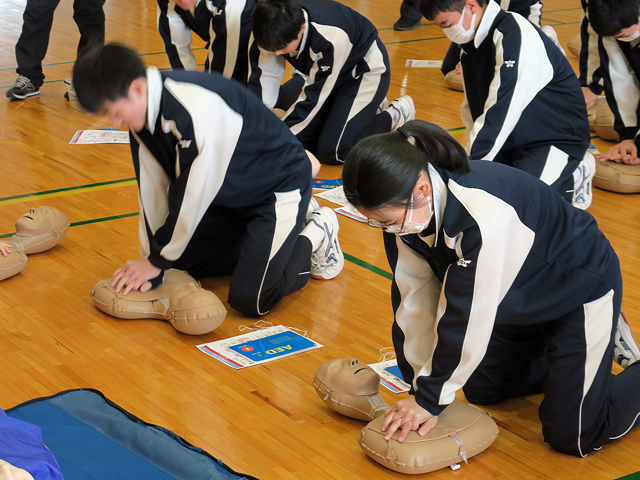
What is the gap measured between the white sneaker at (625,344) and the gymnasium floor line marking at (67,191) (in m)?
2.39

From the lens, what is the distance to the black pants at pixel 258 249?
2.49m

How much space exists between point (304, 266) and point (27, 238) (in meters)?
1.03

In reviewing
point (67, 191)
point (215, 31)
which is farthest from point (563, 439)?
point (215, 31)

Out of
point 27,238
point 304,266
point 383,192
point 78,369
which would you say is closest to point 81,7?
point 27,238

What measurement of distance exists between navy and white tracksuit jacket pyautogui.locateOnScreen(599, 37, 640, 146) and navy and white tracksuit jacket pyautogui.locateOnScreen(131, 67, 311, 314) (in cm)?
196

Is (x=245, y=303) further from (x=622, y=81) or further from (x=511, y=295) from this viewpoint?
(x=622, y=81)

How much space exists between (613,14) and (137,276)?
7.46 ft

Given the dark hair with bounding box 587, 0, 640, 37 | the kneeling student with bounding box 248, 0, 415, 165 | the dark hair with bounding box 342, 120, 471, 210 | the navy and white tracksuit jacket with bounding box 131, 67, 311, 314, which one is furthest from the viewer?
the kneeling student with bounding box 248, 0, 415, 165

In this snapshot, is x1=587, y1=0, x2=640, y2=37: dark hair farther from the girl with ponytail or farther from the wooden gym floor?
the girl with ponytail

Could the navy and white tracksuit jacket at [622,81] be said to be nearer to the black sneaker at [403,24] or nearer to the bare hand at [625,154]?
the bare hand at [625,154]

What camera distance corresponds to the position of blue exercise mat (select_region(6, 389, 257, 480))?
1.67 metres

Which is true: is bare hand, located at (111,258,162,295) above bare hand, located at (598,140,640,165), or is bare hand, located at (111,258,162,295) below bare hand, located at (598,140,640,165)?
below

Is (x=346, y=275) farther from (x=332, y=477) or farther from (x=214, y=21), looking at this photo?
(x=214, y=21)

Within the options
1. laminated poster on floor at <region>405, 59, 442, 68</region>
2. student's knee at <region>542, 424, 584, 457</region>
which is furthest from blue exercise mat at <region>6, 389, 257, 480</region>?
laminated poster on floor at <region>405, 59, 442, 68</region>
